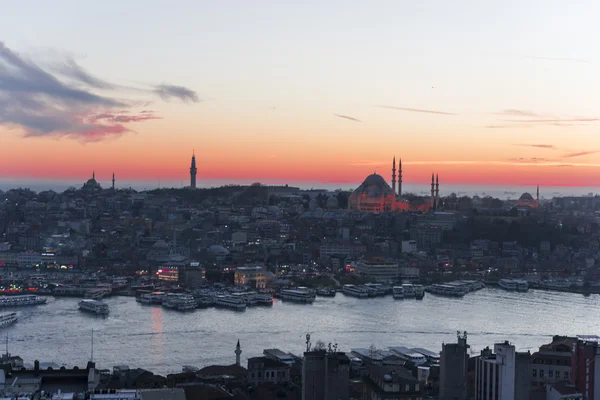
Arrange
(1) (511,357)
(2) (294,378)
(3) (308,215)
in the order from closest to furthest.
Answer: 1. (1) (511,357)
2. (2) (294,378)
3. (3) (308,215)

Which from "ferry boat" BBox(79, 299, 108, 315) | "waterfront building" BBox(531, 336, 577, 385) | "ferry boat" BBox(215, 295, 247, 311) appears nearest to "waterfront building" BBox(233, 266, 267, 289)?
"ferry boat" BBox(215, 295, 247, 311)

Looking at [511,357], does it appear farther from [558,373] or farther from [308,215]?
[308,215]

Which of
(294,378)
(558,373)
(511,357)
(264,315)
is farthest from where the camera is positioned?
(264,315)

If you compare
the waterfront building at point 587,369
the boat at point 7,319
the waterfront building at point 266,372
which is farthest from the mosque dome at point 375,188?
the waterfront building at point 587,369

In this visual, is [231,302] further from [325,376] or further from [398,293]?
[325,376]

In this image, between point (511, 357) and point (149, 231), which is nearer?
point (511, 357)

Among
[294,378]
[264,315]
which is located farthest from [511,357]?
[264,315]
